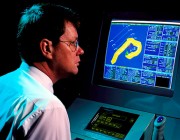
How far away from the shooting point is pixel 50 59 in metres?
1.46

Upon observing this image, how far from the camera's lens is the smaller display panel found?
174 cm

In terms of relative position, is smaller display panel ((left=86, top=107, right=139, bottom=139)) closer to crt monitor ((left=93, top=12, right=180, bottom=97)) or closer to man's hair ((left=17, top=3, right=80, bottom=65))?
crt monitor ((left=93, top=12, right=180, bottom=97))

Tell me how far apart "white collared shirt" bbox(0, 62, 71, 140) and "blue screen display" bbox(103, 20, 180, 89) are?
2.45 ft

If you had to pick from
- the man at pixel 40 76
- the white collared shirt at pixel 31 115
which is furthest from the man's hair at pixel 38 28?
the white collared shirt at pixel 31 115

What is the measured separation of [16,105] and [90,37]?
3.42 ft

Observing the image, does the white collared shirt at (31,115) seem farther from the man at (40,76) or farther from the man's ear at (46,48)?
the man's ear at (46,48)

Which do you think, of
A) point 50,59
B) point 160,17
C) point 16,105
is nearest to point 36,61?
point 50,59

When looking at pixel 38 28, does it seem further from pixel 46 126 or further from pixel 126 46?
pixel 126 46

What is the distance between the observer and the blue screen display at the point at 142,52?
1.75m

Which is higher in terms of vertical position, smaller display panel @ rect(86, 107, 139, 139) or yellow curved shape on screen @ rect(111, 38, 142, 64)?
yellow curved shape on screen @ rect(111, 38, 142, 64)

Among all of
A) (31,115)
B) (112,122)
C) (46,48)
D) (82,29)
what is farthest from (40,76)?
(82,29)

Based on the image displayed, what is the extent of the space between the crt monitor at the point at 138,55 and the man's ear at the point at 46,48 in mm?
590

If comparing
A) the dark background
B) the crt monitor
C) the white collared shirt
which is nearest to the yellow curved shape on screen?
the crt monitor

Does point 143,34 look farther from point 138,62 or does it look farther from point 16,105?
point 16,105
